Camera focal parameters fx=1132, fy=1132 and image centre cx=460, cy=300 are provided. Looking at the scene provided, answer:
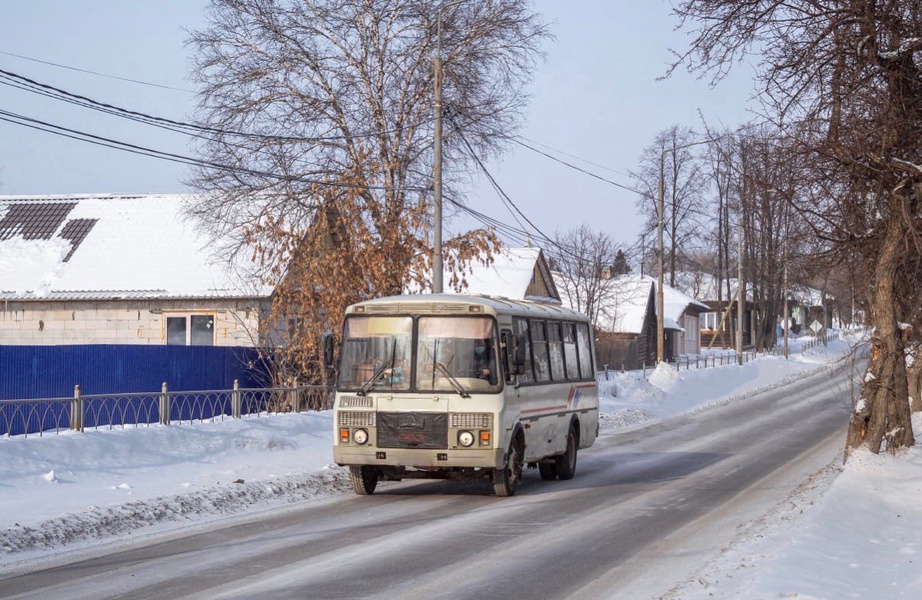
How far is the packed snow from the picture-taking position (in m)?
9.04

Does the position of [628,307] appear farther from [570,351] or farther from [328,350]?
[328,350]

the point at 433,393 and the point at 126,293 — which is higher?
the point at 126,293

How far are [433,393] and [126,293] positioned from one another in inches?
803

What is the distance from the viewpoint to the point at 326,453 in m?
19.7

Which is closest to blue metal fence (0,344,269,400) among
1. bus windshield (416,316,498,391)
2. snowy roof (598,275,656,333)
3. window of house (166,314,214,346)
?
window of house (166,314,214,346)

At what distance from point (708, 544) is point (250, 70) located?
21734 mm

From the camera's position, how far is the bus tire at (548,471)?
1845 cm

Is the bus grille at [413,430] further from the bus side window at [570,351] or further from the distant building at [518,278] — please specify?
the distant building at [518,278]

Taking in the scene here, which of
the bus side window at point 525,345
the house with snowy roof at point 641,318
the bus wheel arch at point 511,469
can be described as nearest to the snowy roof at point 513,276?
the house with snowy roof at point 641,318

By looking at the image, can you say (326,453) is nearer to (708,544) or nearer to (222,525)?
(222,525)

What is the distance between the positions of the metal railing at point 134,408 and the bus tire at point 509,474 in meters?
6.06

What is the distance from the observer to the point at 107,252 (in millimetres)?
35375

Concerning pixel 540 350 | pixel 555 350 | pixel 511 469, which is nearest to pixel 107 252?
pixel 555 350

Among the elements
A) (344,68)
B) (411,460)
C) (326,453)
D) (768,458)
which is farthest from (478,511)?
(344,68)
